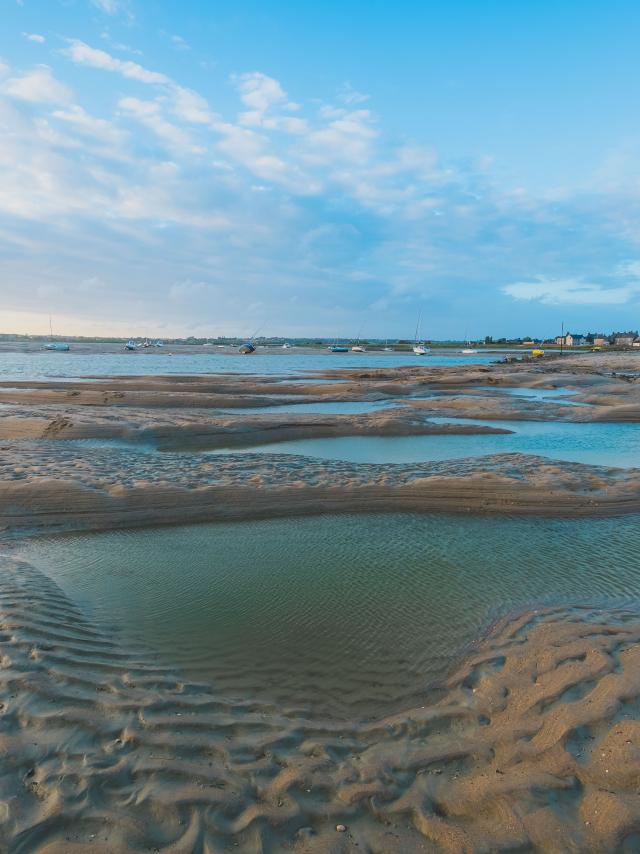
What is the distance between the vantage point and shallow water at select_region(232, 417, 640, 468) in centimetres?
1822

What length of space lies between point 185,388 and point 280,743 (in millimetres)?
36630

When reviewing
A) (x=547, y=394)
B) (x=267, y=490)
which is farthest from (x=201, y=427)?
(x=547, y=394)

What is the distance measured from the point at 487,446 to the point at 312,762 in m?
17.0

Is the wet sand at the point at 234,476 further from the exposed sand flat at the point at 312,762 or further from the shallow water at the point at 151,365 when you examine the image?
the shallow water at the point at 151,365

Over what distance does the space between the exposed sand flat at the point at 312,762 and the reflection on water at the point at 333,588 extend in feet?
1.81

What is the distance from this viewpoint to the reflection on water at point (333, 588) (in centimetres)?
619

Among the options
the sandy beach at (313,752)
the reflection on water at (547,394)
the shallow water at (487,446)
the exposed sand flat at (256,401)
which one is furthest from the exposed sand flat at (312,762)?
the reflection on water at (547,394)

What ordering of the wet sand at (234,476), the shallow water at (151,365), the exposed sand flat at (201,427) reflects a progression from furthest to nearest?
the shallow water at (151,365) < the exposed sand flat at (201,427) < the wet sand at (234,476)

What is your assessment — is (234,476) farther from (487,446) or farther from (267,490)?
(487,446)

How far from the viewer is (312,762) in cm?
457

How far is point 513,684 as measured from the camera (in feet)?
19.0

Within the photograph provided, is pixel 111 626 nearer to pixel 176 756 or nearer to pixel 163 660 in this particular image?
pixel 163 660

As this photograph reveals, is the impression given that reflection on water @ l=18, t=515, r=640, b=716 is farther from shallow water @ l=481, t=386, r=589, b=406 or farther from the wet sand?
shallow water @ l=481, t=386, r=589, b=406

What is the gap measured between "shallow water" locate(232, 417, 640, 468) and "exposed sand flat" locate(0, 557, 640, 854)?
12047 mm
